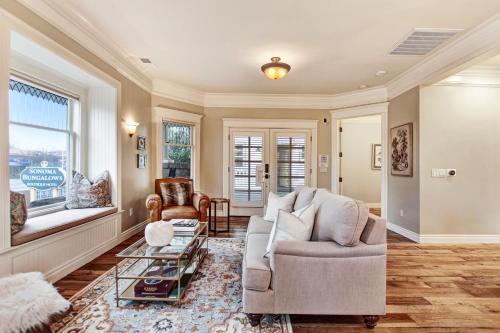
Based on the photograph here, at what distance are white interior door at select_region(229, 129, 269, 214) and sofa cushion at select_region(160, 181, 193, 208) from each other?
4.71 feet

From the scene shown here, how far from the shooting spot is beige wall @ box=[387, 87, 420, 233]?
411 cm

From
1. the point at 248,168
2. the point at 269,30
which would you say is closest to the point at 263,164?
the point at 248,168

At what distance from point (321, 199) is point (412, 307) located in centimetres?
116

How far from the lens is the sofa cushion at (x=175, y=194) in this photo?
443 centimetres

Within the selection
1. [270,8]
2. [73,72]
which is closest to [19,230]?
[73,72]

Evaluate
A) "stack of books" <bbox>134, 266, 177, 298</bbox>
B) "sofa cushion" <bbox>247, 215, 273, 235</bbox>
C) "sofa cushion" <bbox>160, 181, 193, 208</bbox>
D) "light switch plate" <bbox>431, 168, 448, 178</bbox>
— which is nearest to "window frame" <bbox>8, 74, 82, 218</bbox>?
"sofa cushion" <bbox>160, 181, 193, 208</bbox>

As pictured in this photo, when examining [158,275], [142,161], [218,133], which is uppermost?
[218,133]

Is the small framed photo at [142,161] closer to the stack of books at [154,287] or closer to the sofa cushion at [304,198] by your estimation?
the stack of books at [154,287]

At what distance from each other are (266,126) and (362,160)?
3.38 meters

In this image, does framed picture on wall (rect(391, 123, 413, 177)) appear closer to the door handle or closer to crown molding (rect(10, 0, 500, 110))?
crown molding (rect(10, 0, 500, 110))

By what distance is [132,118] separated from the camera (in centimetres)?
421

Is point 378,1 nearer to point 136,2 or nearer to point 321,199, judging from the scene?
point 321,199

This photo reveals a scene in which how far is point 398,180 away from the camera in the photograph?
462 centimetres

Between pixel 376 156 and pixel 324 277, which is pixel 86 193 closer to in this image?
pixel 324 277
